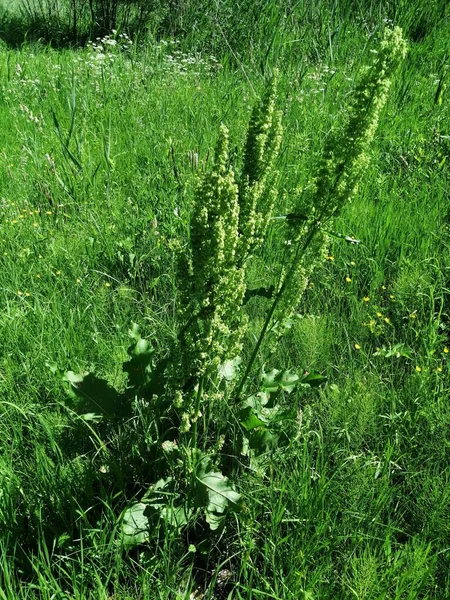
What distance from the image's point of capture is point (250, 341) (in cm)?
221

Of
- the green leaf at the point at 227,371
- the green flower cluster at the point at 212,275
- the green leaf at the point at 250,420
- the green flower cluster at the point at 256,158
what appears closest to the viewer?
the green flower cluster at the point at 212,275

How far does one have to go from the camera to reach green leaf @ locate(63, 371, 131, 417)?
1729mm

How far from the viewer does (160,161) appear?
3.34 m

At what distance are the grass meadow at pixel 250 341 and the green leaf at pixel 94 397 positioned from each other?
0.29ft

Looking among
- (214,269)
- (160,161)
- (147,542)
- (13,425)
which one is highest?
(214,269)

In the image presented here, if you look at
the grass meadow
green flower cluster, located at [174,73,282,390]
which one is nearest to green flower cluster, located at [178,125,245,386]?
green flower cluster, located at [174,73,282,390]

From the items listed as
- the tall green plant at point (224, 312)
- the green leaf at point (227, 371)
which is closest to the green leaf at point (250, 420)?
the tall green plant at point (224, 312)

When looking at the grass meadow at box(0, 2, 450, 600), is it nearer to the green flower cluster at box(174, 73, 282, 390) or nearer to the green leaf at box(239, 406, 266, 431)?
the green leaf at box(239, 406, 266, 431)

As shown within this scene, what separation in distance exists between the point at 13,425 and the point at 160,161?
1.98 metres

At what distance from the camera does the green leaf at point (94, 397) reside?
68.1 inches

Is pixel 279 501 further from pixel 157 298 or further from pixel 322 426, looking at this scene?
pixel 157 298

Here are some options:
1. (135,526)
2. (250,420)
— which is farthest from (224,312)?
(135,526)

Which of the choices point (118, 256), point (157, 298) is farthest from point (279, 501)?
point (118, 256)

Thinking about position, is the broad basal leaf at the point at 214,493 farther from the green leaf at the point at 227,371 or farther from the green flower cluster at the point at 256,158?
the green flower cluster at the point at 256,158
